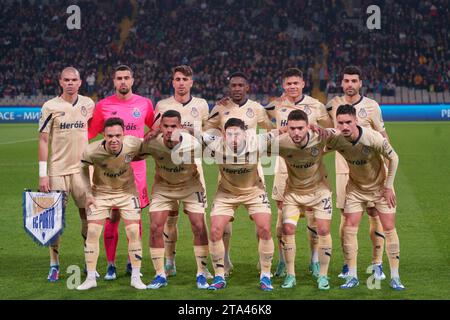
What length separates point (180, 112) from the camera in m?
8.79

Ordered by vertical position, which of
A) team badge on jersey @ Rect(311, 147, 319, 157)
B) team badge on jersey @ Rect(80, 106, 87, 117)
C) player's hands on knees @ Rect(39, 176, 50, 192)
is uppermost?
team badge on jersey @ Rect(80, 106, 87, 117)

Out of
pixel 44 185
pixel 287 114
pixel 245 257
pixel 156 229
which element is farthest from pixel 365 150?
pixel 44 185

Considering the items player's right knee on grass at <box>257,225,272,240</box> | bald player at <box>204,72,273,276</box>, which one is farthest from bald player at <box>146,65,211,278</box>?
player's right knee on grass at <box>257,225,272,240</box>

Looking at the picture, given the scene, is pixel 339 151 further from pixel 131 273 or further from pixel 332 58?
pixel 332 58

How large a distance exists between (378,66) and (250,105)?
25.9 metres

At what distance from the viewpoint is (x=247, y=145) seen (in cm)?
790

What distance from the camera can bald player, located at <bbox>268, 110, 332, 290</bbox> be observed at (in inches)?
310

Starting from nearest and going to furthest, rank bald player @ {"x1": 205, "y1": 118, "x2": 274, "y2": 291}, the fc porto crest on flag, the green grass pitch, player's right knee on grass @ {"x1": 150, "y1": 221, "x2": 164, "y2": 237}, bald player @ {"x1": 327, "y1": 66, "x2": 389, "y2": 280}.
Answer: the green grass pitch → bald player @ {"x1": 205, "y1": 118, "x2": 274, "y2": 291} → player's right knee on grass @ {"x1": 150, "y1": 221, "x2": 164, "y2": 237} → the fc porto crest on flag → bald player @ {"x1": 327, "y1": 66, "x2": 389, "y2": 280}

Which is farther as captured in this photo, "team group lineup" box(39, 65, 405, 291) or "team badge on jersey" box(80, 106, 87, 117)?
"team badge on jersey" box(80, 106, 87, 117)

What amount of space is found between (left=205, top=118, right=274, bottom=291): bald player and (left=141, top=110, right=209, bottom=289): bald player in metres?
0.17

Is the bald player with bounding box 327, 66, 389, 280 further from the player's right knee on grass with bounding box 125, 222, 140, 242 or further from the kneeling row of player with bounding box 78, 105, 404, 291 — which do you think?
the player's right knee on grass with bounding box 125, 222, 140, 242

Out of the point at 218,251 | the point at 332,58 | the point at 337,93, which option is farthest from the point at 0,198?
the point at 332,58

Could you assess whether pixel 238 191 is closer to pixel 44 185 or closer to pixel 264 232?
pixel 264 232

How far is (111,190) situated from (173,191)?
630mm
